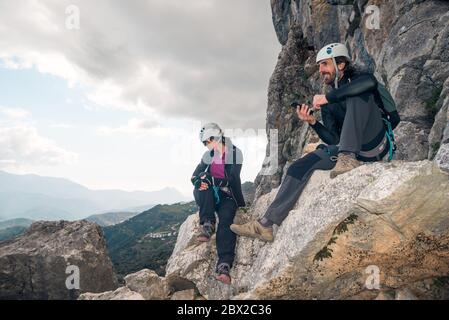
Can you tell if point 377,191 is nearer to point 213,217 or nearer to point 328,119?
point 328,119

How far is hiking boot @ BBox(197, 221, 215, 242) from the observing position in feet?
35.7

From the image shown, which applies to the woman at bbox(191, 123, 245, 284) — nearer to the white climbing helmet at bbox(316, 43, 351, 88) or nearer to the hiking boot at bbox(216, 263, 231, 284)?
the hiking boot at bbox(216, 263, 231, 284)

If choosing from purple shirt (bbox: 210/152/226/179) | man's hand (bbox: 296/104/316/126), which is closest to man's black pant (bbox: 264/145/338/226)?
man's hand (bbox: 296/104/316/126)

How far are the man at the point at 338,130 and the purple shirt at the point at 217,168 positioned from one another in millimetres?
2366

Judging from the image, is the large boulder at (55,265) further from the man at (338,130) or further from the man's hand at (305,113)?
the man's hand at (305,113)

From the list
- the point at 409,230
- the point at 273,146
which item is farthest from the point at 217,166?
the point at 273,146

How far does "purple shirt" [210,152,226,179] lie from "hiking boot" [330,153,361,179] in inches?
174

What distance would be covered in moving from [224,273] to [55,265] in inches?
258

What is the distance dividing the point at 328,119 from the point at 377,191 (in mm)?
3481

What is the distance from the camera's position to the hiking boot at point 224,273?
9.15 meters

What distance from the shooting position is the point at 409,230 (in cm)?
691

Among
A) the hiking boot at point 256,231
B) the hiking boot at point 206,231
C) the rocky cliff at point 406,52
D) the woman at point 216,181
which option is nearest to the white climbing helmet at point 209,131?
the woman at point 216,181
